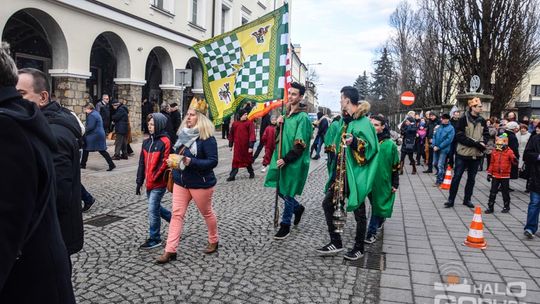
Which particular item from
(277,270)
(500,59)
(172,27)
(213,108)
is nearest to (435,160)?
(213,108)

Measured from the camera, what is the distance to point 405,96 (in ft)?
71.5

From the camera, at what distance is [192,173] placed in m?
4.84

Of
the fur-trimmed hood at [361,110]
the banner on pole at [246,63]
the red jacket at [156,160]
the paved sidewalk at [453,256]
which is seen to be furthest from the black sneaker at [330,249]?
the banner on pole at [246,63]

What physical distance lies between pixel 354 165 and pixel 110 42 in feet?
51.3

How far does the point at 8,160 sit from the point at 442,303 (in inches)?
144

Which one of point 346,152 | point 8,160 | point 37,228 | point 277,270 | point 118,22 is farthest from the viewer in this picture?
point 118,22

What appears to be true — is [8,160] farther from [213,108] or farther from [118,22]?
[118,22]

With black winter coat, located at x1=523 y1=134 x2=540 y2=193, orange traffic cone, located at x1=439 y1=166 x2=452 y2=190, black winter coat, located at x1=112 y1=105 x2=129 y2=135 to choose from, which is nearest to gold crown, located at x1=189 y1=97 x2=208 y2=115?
black winter coat, located at x1=523 y1=134 x2=540 y2=193

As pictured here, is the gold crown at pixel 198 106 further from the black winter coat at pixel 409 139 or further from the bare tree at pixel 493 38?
the bare tree at pixel 493 38

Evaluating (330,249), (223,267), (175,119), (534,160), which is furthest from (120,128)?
(534,160)

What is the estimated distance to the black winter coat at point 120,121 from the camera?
13430 mm

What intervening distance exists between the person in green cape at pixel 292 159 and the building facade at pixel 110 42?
10.0m
